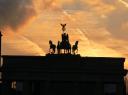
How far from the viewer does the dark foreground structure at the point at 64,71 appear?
13725 centimetres

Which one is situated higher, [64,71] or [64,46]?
[64,46]

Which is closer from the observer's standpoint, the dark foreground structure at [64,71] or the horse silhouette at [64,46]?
the horse silhouette at [64,46]

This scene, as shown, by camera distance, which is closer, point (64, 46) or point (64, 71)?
point (64, 46)

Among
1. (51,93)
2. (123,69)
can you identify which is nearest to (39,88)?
(51,93)

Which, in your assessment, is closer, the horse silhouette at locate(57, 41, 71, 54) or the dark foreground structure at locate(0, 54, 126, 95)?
the horse silhouette at locate(57, 41, 71, 54)

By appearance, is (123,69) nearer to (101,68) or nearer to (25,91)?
(101,68)

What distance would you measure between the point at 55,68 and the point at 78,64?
319cm

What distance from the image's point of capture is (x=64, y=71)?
451 feet

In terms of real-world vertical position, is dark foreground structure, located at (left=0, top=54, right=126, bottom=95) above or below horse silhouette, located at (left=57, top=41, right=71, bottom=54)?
below

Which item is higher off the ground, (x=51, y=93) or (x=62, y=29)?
(x=62, y=29)

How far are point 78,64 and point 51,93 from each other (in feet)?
21.8

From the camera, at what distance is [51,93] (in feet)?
462

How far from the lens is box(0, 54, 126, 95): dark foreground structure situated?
137250mm

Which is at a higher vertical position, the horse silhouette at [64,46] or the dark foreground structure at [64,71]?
the horse silhouette at [64,46]
